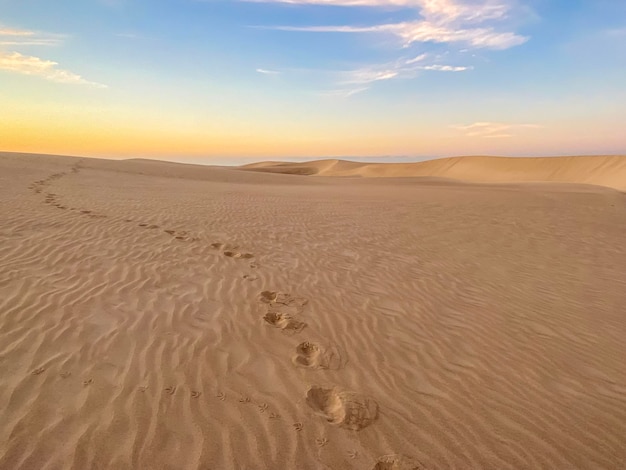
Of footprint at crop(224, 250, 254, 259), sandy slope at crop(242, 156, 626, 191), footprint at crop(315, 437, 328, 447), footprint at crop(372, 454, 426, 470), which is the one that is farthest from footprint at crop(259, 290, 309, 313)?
sandy slope at crop(242, 156, 626, 191)

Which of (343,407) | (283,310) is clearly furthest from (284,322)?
(343,407)

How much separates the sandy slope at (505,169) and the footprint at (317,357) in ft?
170

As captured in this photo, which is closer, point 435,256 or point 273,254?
point 273,254

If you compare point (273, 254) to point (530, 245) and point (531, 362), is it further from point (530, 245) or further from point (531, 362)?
point (530, 245)

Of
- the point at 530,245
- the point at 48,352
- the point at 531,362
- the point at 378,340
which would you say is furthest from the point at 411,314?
the point at 530,245

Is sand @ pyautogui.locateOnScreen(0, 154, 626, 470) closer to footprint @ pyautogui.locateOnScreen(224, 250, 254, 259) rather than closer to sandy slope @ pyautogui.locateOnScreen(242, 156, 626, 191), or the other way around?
footprint @ pyautogui.locateOnScreen(224, 250, 254, 259)

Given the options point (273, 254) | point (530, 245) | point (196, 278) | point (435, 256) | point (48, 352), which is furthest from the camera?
point (530, 245)

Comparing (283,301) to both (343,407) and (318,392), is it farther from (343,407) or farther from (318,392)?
(343,407)

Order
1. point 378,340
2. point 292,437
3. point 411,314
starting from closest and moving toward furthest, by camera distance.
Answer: point 292,437, point 378,340, point 411,314

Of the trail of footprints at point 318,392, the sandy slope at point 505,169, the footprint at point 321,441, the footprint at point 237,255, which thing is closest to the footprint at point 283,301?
the trail of footprints at point 318,392

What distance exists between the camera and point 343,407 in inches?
134

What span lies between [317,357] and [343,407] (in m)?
0.86

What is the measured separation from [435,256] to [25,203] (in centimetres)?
1129

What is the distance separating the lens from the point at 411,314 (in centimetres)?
555
